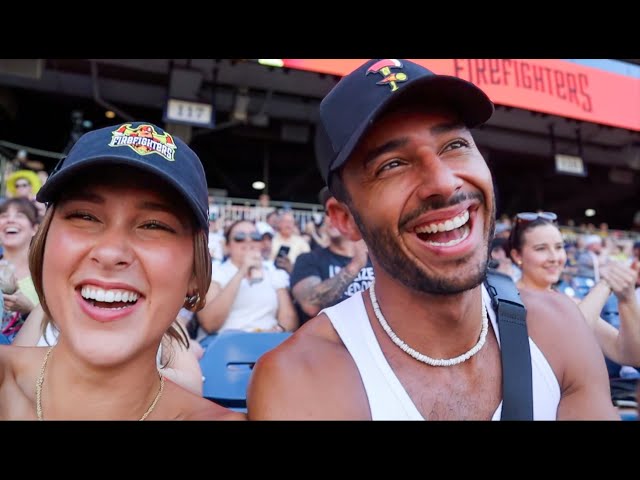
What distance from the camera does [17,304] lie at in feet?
6.94

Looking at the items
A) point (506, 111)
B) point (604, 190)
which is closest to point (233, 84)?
point (506, 111)

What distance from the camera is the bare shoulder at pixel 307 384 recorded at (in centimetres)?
123

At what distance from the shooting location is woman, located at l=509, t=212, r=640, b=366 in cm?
227

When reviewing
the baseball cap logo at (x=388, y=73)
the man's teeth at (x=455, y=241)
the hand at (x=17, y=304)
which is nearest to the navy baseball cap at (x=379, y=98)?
the baseball cap logo at (x=388, y=73)

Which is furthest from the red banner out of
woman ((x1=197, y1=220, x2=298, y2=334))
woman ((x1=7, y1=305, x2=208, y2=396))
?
woman ((x1=7, y1=305, x2=208, y2=396))

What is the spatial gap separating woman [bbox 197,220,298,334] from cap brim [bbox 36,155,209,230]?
2.38 meters

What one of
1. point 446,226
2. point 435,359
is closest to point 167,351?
point 435,359

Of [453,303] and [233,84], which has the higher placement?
[233,84]

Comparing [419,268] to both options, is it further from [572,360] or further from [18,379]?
[18,379]

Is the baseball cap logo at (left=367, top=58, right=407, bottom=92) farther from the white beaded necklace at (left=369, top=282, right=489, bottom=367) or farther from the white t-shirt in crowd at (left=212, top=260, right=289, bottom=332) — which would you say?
the white t-shirt in crowd at (left=212, top=260, right=289, bottom=332)

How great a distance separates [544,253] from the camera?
10.7 ft
